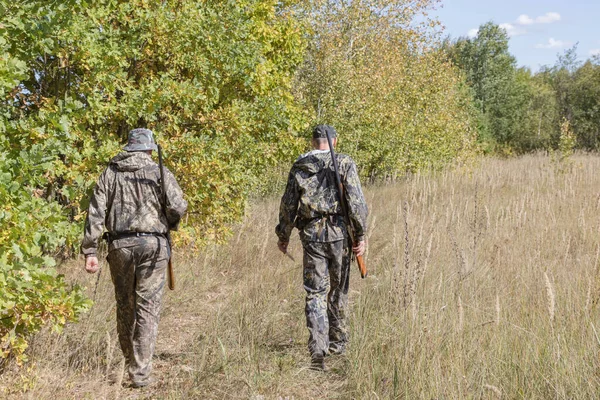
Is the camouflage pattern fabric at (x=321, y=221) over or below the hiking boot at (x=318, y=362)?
over

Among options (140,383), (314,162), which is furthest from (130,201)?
(314,162)

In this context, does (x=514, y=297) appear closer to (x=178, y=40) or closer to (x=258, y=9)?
(x=178, y=40)

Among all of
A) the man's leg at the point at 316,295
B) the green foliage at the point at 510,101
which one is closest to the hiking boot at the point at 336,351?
the man's leg at the point at 316,295

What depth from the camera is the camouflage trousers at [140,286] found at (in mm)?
4559

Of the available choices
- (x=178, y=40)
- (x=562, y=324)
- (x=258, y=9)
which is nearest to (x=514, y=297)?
(x=562, y=324)

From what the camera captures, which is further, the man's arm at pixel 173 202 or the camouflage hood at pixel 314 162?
the camouflage hood at pixel 314 162

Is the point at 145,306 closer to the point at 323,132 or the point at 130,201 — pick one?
the point at 130,201

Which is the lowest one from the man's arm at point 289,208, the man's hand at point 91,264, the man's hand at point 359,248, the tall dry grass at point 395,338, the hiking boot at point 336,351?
the hiking boot at point 336,351

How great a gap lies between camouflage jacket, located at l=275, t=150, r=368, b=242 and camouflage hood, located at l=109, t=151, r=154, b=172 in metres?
1.20

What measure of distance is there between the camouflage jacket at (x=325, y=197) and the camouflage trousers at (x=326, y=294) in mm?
111

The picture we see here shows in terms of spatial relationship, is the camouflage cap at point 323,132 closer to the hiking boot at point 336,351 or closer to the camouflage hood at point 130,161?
the camouflage hood at point 130,161

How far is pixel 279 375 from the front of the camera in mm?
4461

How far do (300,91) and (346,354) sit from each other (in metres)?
12.5

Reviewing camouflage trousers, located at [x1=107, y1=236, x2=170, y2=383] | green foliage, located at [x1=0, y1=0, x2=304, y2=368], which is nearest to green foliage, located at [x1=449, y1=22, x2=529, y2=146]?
green foliage, located at [x1=0, y1=0, x2=304, y2=368]
